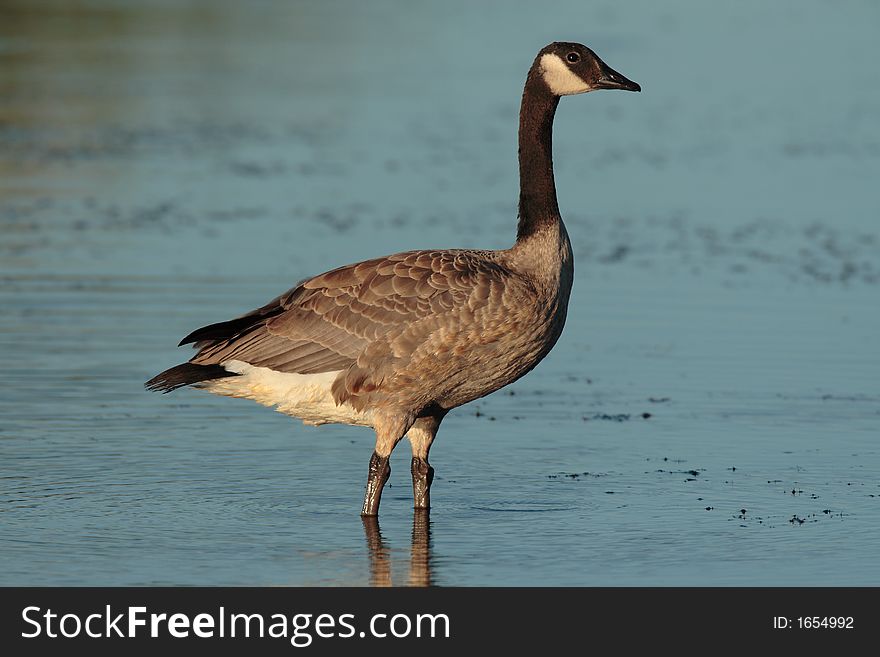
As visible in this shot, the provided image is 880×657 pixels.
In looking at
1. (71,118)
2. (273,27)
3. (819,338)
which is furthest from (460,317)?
(273,27)

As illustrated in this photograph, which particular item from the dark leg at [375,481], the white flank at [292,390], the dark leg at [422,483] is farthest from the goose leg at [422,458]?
the white flank at [292,390]

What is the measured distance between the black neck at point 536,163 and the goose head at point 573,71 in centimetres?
9

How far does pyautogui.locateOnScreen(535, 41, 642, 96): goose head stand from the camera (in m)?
11.5

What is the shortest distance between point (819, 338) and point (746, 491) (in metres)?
4.91

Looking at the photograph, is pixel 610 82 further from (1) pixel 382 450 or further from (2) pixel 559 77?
(1) pixel 382 450

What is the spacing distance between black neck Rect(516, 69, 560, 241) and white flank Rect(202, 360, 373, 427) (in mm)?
1705

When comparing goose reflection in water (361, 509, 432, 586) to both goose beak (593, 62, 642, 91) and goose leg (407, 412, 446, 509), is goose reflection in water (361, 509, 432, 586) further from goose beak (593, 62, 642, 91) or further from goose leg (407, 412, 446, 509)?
goose beak (593, 62, 642, 91)

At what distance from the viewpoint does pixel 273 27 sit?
4072 cm

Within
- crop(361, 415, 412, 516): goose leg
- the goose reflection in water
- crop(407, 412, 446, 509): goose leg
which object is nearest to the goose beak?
crop(407, 412, 446, 509): goose leg

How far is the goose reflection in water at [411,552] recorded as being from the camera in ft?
32.1

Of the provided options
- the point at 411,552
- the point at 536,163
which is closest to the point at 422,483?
the point at 411,552

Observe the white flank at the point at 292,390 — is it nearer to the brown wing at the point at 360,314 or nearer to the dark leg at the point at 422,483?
the brown wing at the point at 360,314

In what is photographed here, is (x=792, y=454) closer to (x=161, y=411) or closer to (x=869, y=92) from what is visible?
(x=161, y=411)

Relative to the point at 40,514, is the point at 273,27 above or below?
above
